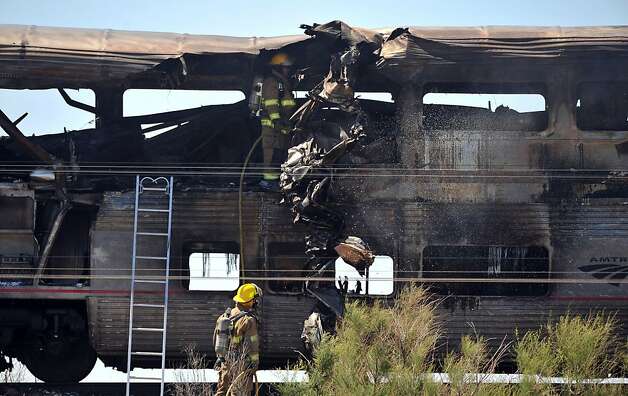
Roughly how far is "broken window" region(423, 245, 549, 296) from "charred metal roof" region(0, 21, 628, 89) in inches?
112

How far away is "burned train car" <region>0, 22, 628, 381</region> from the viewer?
16562 mm

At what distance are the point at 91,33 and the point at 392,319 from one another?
21.4ft

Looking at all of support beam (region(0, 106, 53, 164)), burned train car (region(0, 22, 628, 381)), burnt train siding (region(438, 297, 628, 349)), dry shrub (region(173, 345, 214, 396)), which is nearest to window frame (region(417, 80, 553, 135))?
burned train car (region(0, 22, 628, 381))

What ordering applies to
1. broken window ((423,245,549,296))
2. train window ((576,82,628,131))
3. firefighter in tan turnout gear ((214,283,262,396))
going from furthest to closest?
train window ((576,82,628,131))
broken window ((423,245,549,296))
firefighter in tan turnout gear ((214,283,262,396))

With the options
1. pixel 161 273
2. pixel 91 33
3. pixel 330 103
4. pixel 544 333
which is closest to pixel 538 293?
pixel 544 333

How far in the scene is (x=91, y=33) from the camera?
1714 cm

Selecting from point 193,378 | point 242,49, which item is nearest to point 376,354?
point 193,378

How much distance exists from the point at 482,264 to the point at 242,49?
4852 millimetres

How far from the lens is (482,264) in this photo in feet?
55.5

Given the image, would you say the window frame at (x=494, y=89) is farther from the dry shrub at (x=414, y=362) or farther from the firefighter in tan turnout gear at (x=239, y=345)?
the firefighter in tan turnout gear at (x=239, y=345)

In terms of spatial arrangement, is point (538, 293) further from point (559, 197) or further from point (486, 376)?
point (486, 376)

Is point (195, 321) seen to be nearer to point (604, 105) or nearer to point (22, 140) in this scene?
point (22, 140)

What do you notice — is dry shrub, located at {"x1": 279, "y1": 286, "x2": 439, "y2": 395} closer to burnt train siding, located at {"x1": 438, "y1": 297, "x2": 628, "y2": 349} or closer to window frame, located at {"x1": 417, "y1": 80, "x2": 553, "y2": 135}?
burnt train siding, located at {"x1": 438, "y1": 297, "x2": 628, "y2": 349}

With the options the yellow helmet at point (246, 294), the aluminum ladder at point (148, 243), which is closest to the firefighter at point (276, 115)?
the aluminum ladder at point (148, 243)
